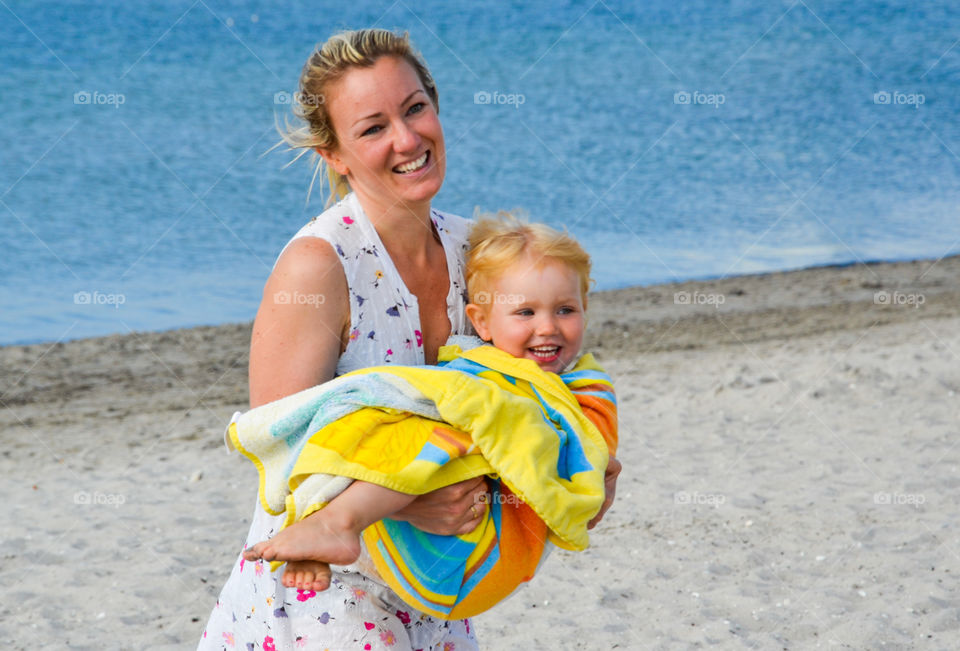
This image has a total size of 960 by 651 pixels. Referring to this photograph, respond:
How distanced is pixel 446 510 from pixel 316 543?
11.6 inches

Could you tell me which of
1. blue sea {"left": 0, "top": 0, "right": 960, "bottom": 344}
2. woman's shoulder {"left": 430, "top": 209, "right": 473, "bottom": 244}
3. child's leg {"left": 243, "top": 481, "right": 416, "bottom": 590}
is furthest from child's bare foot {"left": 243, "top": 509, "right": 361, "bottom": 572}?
blue sea {"left": 0, "top": 0, "right": 960, "bottom": 344}

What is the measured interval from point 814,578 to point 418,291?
2.69m

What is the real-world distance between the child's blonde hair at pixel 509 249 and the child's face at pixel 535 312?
2 centimetres

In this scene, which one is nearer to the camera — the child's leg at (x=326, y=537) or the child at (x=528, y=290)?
the child's leg at (x=326, y=537)

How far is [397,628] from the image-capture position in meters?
2.17

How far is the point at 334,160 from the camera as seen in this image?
235 cm

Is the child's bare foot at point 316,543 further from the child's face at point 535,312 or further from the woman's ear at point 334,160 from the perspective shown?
the woman's ear at point 334,160

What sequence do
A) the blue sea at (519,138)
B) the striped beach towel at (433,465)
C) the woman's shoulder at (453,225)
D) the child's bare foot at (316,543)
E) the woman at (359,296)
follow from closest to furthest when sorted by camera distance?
the child's bare foot at (316,543) < the striped beach towel at (433,465) < the woman at (359,296) < the woman's shoulder at (453,225) < the blue sea at (519,138)

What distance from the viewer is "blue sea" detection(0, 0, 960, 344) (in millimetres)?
10797

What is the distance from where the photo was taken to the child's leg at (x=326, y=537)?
1832 millimetres

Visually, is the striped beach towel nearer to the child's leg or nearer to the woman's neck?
the child's leg

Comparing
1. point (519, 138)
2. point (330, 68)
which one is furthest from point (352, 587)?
point (519, 138)

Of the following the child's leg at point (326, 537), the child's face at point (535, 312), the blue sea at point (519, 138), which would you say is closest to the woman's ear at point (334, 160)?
the child's face at point (535, 312)

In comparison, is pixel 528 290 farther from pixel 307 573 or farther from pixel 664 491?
pixel 664 491
